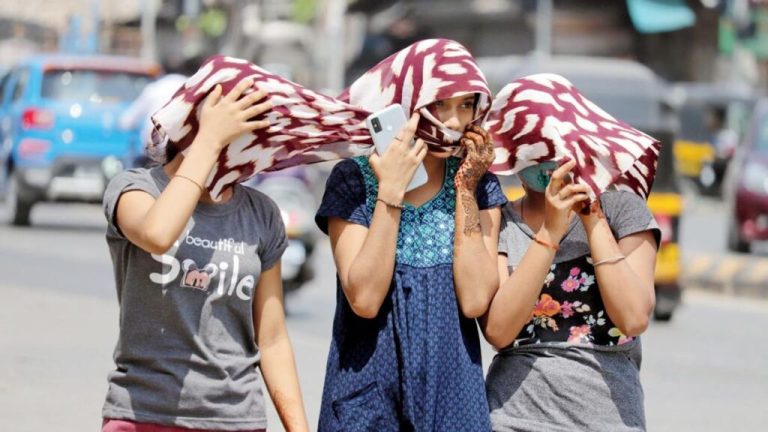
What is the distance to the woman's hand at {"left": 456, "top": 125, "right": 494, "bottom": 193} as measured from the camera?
12.7ft

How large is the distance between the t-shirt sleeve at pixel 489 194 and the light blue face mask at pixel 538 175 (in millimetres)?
77

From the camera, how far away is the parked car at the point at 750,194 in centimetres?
1808

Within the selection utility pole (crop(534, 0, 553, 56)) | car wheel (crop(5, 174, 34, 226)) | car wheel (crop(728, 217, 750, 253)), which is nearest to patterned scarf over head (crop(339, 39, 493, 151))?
car wheel (crop(728, 217, 750, 253))

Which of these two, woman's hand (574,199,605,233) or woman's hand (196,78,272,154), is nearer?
woman's hand (196,78,272,154)

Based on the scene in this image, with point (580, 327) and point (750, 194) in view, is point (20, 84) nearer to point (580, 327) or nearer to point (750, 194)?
point (750, 194)

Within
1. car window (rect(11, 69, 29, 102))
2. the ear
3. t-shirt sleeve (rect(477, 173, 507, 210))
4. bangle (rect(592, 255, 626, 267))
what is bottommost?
car window (rect(11, 69, 29, 102))

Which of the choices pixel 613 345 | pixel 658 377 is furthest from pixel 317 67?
pixel 613 345

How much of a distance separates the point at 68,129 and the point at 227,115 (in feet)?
51.2

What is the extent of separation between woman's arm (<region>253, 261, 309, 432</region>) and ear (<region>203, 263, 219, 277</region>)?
0.18m

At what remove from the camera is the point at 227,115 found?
3.76m

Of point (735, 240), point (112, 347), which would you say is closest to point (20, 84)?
point (735, 240)

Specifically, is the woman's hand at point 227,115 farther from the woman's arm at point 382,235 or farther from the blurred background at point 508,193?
the blurred background at point 508,193

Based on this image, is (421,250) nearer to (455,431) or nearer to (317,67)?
(455,431)

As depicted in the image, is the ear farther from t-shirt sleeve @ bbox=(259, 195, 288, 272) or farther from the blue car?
the blue car
